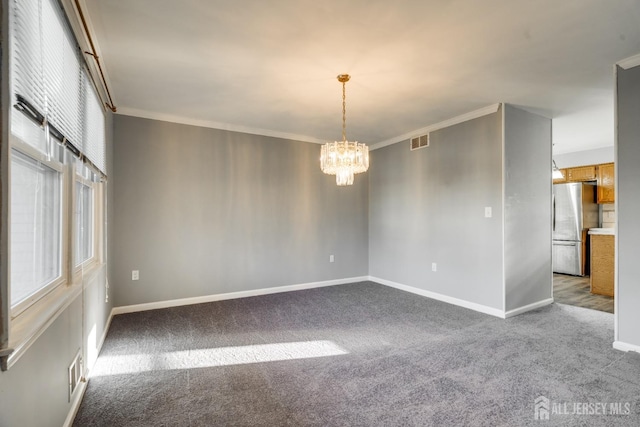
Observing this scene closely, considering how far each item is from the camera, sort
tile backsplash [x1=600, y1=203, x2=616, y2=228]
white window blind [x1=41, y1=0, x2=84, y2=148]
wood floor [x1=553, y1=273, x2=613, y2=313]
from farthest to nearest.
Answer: tile backsplash [x1=600, y1=203, x2=616, y2=228] → wood floor [x1=553, y1=273, x2=613, y2=313] → white window blind [x1=41, y1=0, x2=84, y2=148]

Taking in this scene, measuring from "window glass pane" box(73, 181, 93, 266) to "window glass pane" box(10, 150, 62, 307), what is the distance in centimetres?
48

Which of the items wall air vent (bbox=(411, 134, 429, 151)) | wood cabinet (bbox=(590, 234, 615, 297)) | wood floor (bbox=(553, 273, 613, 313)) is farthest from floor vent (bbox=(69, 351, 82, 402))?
wood cabinet (bbox=(590, 234, 615, 297))

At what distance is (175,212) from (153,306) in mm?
1183

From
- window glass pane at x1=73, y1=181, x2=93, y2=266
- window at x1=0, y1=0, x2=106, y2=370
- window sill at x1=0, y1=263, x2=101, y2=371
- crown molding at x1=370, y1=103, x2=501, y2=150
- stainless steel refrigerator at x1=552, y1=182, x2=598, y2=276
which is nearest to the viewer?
window sill at x1=0, y1=263, x2=101, y2=371

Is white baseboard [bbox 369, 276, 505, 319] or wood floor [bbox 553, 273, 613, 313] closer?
white baseboard [bbox 369, 276, 505, 319]

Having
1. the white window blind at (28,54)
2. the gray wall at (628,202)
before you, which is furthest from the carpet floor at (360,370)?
the white window blind at (28,54)

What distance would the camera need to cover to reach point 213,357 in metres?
2.53

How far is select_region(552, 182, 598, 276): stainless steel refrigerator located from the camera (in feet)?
18.6

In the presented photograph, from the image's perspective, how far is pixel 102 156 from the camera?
283 cm

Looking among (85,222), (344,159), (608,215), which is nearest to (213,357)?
(85,222)

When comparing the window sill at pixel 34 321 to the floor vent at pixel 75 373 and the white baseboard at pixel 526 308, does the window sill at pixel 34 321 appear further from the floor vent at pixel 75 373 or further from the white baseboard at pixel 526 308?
the white baseboard at pixel 526 308

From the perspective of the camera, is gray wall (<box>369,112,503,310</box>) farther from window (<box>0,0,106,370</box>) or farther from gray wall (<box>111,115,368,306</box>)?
window (<box>0,0,106,370</box>)

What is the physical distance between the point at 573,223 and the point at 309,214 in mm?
4978

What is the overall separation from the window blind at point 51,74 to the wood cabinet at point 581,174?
7.59m
